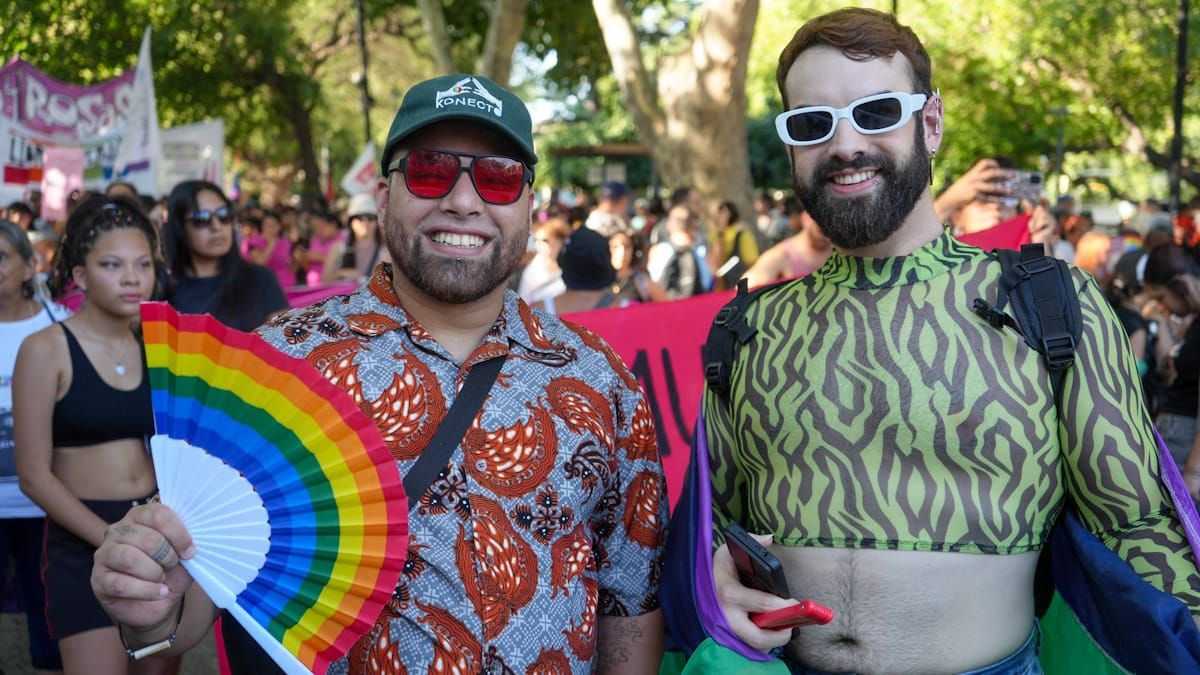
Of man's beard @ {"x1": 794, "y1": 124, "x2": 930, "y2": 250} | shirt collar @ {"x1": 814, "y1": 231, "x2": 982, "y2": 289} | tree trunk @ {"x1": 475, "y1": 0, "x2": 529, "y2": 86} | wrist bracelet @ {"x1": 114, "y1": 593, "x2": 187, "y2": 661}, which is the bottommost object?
wrist bracelet @ {"x1": 114, "y1": 593, "x2": 187, "y2": 661}

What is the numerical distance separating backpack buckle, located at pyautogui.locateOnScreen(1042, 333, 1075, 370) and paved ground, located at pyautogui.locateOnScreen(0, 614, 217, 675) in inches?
182

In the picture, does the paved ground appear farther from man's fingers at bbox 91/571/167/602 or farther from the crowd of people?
man's fingers at bbox 91/571/167/602

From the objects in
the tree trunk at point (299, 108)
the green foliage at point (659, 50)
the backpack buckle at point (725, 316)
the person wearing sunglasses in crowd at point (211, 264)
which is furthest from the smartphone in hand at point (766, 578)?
the tree trunk at point (299, 108)

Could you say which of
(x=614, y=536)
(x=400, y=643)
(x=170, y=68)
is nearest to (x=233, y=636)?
(x=400, y=643)

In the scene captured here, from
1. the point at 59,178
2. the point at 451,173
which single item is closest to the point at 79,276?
the point at 451,173

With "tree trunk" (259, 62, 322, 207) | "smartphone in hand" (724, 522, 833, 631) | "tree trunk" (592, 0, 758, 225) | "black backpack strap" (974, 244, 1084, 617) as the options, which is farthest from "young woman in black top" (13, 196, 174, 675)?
"tree trunk" (259, 62, 322, 207)

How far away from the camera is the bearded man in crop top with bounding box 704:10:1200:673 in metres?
2.32

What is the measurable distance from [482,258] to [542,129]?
60.1 meters

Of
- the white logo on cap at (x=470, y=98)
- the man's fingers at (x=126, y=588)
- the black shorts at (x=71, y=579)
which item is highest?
the white logo on cap at (x=470, y=98)

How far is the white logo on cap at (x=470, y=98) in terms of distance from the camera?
7.91ft

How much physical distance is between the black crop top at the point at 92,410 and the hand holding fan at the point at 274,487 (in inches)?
89.0

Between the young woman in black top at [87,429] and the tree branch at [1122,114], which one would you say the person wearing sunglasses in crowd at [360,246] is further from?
the tree branch at [1122,114]

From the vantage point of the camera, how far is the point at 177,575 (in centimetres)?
200

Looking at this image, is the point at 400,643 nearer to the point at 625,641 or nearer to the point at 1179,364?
the point at 625,641
